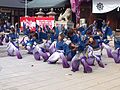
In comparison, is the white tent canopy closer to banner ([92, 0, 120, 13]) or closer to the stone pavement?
banner ([92, 0, 120, 13])

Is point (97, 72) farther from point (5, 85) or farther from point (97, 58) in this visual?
point (5, 85)

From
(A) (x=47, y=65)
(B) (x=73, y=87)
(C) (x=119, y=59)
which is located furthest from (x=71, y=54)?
(B) (x=73, y=87)

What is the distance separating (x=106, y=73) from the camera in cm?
888

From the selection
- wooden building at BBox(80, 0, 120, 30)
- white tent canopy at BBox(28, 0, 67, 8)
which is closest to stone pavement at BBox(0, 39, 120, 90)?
wooden building at BBox(80, 0, 120, 30)

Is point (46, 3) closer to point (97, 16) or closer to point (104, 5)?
point (97, 16)

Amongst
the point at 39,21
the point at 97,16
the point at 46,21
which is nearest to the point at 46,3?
the point at 39,21

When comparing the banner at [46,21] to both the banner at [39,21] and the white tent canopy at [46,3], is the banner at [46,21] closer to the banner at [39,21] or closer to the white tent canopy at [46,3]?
the banner at [39,21]

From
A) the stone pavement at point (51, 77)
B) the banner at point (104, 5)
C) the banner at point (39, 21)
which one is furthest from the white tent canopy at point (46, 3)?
the stone pavement at point (51, 77)

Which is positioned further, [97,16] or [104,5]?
[97,16]

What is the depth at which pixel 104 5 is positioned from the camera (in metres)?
22.6

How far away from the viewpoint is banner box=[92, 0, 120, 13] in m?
21.9

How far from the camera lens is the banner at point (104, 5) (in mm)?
21855

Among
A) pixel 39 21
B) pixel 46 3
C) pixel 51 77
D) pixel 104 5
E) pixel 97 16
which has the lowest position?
pixel 51 77

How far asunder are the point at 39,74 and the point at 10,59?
3124mm
